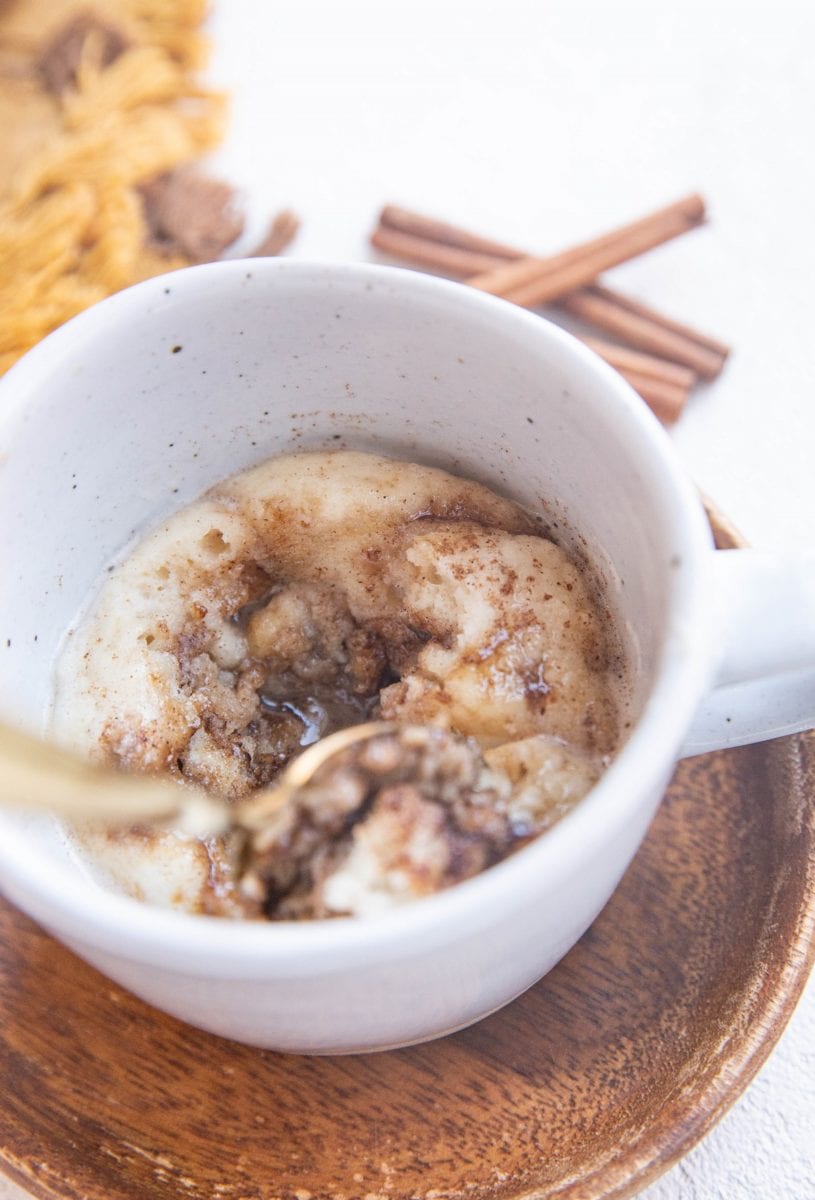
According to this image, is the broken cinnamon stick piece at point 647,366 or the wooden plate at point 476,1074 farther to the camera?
the broken cinnamon stick piece at point 647,366

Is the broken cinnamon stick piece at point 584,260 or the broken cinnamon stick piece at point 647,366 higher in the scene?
the broken cinnamon stick piece at point 584,260

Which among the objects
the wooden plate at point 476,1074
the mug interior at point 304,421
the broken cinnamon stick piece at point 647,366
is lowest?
the wooden plate at point 476,1074

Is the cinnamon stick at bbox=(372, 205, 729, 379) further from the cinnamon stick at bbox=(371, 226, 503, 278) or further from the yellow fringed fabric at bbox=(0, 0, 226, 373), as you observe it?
the yellow fringed fabric at bbox=(0, 0, 226, 373)

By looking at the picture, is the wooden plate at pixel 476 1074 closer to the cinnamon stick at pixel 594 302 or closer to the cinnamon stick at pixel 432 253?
the cinnamon stick at pixel 594 302

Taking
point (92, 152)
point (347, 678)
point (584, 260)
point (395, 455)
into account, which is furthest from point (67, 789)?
point (92, 152)

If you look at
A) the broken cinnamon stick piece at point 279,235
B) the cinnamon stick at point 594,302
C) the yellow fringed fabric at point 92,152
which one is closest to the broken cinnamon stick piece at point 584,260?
the cinnamon stick at point 594,302

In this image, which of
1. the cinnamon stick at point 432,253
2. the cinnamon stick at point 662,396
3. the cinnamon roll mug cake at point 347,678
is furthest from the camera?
the cinnamon stick at point 432,253
